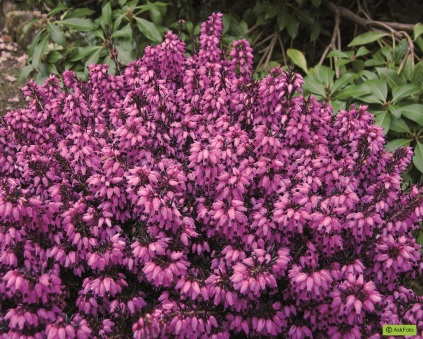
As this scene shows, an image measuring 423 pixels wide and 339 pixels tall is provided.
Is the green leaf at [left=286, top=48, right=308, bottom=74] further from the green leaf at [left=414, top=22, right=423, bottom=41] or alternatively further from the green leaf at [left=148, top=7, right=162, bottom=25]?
the green leaf at [left=148, top=7, right=162, bottom=25]

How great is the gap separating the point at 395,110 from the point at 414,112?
0.50 ft

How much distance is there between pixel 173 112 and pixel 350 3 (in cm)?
353

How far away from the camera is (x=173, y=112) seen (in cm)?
323

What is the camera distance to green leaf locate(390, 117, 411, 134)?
160 inches

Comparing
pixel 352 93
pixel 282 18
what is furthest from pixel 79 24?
pixel 352 93

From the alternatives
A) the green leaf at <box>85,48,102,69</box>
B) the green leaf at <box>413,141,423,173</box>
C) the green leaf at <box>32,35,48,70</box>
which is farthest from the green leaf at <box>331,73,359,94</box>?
the green leaf at <box>32,35,48,70</box>

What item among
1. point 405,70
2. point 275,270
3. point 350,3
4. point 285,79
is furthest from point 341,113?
point 350,3

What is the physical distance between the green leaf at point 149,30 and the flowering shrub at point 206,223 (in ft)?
4.97

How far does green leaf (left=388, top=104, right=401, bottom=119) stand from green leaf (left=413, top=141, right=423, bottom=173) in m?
0.28

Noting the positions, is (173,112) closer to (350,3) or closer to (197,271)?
(197,271)

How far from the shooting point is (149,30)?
4.73m

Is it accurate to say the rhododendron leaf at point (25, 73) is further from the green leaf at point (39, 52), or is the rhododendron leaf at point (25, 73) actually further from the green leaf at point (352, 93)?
the green leaf at point (352, 93)

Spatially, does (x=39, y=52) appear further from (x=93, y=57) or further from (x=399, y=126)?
(x=399, y=126)

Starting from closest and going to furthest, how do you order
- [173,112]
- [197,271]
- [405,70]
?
[197,271], [173,112], [405,70]
